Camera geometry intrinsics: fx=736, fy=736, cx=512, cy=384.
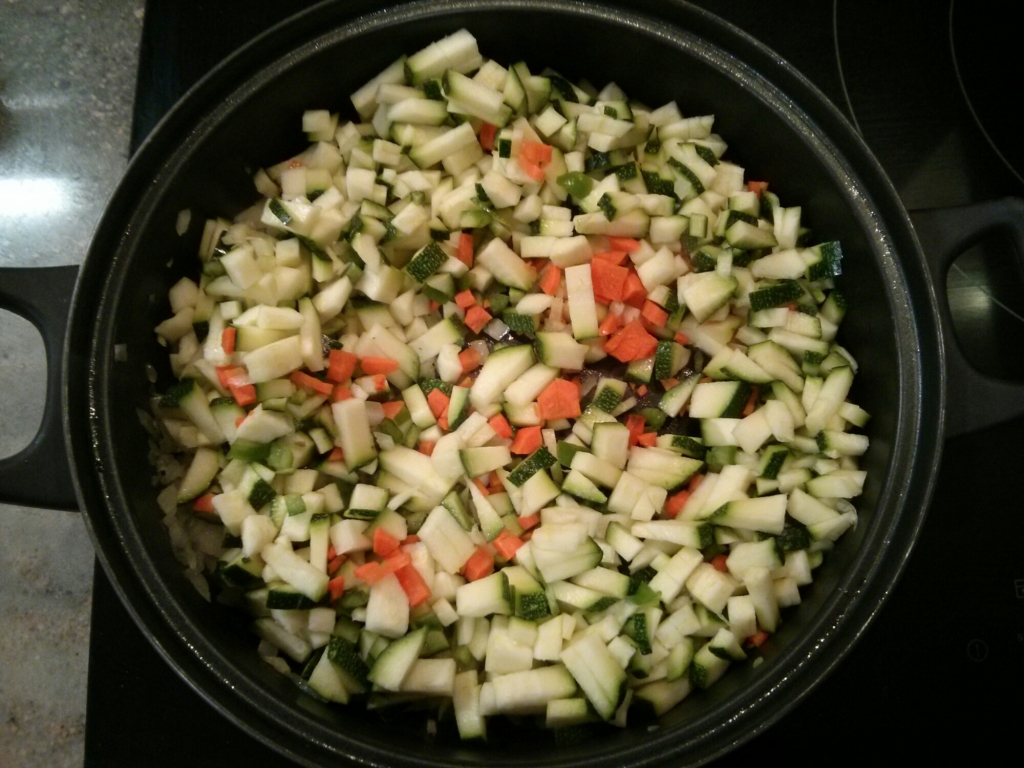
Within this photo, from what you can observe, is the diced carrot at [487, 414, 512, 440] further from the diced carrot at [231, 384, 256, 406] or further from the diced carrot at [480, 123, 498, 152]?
the diced carrot at [480, 123, 498, 152]

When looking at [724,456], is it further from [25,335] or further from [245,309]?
[25,335]

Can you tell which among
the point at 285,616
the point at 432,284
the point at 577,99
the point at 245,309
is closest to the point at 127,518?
the point at 285,616

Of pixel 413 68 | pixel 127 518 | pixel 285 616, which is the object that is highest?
pixel 413 68

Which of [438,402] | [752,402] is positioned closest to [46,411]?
[438,402]

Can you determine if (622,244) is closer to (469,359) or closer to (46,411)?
(469,359)

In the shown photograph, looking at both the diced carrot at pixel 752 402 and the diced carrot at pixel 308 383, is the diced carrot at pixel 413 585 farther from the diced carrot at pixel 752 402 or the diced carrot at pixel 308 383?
the diced carrot at pixel 752 402

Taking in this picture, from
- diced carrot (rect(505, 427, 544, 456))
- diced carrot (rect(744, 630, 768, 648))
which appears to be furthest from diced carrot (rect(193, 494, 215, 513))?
diced carrot (rect(744, 630, 768, 648))

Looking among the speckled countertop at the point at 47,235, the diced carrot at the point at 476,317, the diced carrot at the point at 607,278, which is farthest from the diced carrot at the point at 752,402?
the speckled countertop at the point at 47,235
